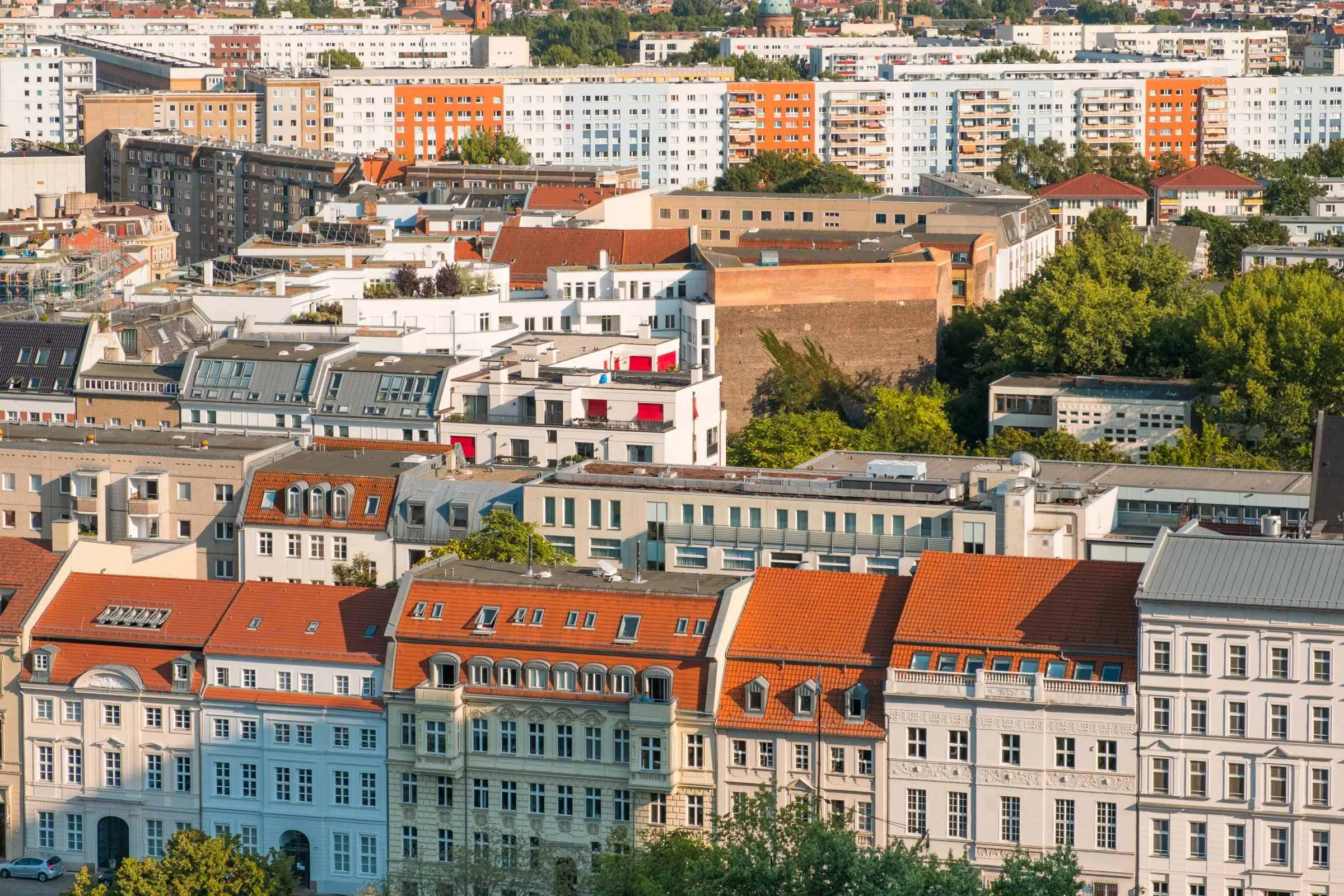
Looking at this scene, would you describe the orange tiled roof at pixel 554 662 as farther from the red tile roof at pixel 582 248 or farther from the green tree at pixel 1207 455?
the red tile roof at pixel 582 248

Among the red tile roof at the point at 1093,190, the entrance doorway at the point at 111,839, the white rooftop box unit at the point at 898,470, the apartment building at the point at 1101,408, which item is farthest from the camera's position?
the red tile roof at the point at 1093,190

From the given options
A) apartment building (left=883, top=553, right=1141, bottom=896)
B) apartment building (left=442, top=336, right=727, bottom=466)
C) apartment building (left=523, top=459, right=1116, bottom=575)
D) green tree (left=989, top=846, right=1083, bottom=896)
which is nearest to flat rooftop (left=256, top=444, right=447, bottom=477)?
apartment building (left=442, top=336, right=727, bottom=466)

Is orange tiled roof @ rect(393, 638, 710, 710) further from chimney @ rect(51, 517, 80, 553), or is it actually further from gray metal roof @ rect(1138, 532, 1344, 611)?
chimney @ rect(51, 517, 80, 553)

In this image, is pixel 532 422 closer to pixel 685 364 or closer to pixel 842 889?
pixel 685 364

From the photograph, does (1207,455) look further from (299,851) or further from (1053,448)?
(299,851)

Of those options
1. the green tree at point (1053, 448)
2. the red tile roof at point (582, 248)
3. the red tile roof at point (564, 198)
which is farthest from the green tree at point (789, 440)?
the red tile roof at point (564, 198)
